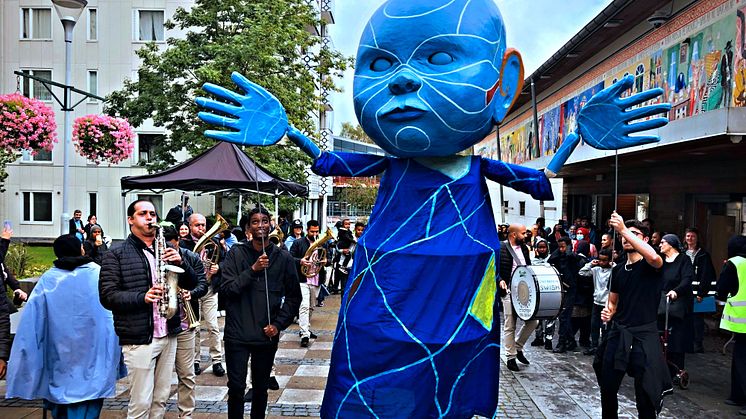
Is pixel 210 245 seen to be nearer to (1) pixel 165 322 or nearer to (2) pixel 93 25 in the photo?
(1) pixel 165 322

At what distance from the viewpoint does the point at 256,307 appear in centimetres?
512

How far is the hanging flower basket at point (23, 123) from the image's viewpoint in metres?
9.48

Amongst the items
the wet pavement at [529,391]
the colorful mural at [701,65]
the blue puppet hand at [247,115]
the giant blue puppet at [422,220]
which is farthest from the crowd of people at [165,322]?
the colorful mural at [701,65]

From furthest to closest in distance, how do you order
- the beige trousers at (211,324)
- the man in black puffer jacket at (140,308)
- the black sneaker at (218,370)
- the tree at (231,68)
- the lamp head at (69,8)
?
the tree at (231,68), the lamp head at (69,8), the beige trousers at (211,324), the black sneaker at (218,370), the man in black puffer jacket at (140,308)

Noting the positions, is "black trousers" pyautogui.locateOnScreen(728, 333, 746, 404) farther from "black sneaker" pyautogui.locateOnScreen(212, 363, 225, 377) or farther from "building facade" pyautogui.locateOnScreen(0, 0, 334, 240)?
"building facade" pyautogui.locateOnScreen(0, 0, 334, 240)

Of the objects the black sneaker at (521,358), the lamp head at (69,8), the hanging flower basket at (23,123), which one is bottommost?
the black sneaker at (521,358)

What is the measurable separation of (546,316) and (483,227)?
146 inches

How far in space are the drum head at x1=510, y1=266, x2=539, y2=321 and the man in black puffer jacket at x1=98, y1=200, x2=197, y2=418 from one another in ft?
13.6

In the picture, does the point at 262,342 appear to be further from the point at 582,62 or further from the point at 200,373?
the point at 582,62

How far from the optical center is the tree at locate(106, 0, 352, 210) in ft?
45.5

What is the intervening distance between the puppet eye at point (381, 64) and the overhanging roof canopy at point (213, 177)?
208 inches

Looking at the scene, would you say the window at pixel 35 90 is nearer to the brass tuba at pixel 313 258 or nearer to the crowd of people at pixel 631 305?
the brass tuba at pixel 313 258

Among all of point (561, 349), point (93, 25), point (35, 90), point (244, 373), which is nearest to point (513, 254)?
point (561, 349)

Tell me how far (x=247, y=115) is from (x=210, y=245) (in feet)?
15.9
